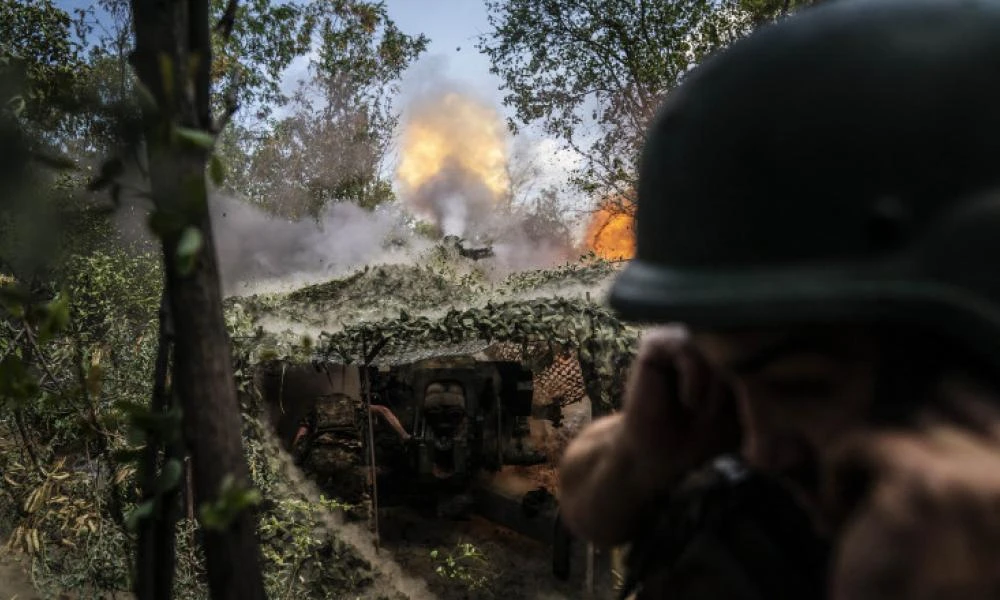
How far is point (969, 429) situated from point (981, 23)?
0.49m

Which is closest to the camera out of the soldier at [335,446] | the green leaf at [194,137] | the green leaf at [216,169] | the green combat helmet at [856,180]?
the green combat helmet at [856,180]

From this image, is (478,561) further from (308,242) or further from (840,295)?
(308,242)

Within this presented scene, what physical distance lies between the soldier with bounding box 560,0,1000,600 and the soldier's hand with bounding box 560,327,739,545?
0.01 meters

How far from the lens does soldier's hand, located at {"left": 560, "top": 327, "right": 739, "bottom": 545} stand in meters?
1.03

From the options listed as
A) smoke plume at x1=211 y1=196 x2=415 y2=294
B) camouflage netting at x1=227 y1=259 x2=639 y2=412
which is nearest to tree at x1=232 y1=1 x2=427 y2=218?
smoke plume at x1=211 y1=196 x2=415 y2=294

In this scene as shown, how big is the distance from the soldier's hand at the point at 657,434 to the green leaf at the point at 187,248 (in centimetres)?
69

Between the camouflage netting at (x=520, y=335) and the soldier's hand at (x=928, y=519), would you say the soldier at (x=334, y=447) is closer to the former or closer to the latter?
the camouflage netting at (x=520, y=335)

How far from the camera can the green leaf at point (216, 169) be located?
1.19m

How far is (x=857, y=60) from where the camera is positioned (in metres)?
0.83

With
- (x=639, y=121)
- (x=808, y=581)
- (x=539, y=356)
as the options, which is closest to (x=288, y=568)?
(x=539, y=356)

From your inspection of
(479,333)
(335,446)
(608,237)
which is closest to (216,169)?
(479,333)

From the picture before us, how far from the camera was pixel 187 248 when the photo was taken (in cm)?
102

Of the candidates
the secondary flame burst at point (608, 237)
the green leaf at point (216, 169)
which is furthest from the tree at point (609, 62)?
the green leaf at point (216, 169)

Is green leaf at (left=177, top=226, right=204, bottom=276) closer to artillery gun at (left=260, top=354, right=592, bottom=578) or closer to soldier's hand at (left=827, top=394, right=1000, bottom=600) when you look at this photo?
soldier's hand at (left=827, top=394, right=1000, bottom=600)
